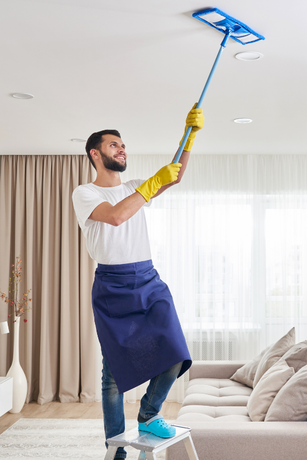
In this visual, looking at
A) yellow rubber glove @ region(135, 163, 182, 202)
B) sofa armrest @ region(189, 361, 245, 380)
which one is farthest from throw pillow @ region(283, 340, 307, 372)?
yellow rubber glove @ region(135, 163, 182, 202)

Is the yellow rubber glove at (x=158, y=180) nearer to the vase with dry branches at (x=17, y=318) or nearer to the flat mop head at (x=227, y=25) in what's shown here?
the flat mop head at (x=227, y=25)

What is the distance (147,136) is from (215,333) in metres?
2.29

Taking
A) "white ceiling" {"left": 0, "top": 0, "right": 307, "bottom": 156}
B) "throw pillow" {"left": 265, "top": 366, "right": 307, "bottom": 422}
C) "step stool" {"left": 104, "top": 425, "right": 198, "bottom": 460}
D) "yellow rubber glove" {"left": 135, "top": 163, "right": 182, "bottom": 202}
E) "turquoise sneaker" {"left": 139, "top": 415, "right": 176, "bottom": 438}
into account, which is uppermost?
"white ceiling" {"left": 0, "top": 0, "right": 307, "bottom": 156}

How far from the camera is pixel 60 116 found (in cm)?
393

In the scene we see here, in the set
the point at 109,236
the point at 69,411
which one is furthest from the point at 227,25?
the point at 69,411

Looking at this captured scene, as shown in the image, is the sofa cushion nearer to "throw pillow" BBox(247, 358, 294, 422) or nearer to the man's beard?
"throw pillow" BBox(247, 358, 294, 422)

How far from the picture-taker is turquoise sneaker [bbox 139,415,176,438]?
1.93 m

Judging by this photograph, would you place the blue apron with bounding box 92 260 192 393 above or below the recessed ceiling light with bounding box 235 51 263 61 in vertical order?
below

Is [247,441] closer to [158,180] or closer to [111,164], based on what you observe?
[158,180]

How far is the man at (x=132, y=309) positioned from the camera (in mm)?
1972

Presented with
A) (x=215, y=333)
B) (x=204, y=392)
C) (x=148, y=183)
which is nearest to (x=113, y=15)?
(x=148, y=183)

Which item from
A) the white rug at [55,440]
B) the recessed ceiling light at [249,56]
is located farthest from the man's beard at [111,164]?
the white rug at [55,440]

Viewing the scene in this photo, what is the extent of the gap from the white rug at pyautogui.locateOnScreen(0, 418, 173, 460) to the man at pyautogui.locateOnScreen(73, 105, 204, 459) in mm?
1885

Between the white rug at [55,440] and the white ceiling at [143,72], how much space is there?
266 centimetres
